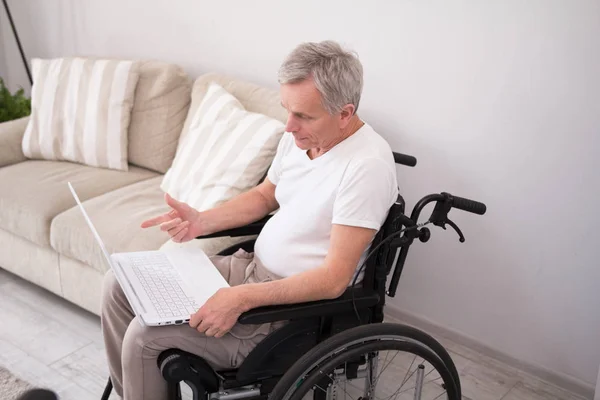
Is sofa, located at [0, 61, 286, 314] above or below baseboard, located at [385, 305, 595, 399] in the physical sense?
above

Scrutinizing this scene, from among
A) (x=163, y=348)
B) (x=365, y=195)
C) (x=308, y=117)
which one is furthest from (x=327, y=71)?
(x=163, y=348)

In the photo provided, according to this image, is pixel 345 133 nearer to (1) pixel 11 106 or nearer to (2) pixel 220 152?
(2) pixel 220 152

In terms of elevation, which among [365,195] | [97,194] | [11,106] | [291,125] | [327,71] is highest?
[327,71]

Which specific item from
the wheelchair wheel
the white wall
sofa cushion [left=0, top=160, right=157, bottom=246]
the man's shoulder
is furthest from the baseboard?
sofa cushion [left=0, top=160, right=157, bottom=246]

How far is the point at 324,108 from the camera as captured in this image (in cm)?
152

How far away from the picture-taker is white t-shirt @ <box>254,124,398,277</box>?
4.93 ft

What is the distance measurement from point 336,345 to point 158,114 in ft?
5.23

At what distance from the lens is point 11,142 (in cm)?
275

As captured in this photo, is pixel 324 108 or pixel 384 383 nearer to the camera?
pixel 324 108

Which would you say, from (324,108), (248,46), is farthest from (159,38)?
(324,108)

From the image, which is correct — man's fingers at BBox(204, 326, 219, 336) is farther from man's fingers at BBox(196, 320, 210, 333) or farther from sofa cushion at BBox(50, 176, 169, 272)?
sofa cushion at BBox(50, 176, 169, 272)

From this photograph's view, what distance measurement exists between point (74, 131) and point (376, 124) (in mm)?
1263

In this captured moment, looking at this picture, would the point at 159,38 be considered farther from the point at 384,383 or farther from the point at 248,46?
the point at 384,383

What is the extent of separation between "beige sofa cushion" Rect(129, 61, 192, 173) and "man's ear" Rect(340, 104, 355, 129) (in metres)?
1.24
